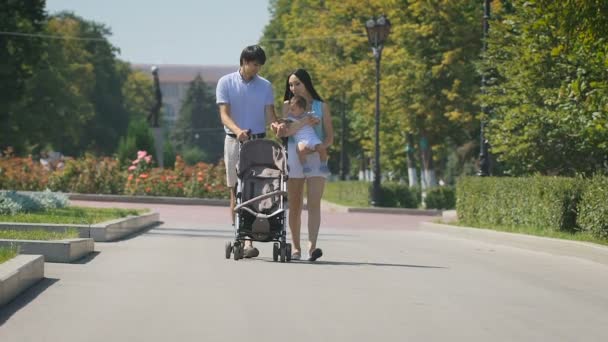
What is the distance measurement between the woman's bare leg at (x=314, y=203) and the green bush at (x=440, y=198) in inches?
1369

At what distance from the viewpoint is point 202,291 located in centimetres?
1052

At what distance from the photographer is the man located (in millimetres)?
14039

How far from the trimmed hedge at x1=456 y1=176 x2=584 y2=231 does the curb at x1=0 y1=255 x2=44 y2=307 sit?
10.9m

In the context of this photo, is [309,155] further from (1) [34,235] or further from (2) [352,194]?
(2) [352,194]

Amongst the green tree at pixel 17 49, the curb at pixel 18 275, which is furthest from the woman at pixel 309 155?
the green tree at pixel 17 49

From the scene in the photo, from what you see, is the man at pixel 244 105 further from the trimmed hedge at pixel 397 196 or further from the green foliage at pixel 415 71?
the trimmed hedge at pixel 397 196

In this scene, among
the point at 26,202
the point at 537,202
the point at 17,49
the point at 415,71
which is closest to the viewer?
the point at 26,202

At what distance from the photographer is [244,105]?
14117 millimetres

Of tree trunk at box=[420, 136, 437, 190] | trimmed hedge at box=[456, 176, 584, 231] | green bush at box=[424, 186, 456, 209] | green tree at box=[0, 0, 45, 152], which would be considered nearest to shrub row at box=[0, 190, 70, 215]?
trimmed hedge at box=[456, 176, 584, 231]

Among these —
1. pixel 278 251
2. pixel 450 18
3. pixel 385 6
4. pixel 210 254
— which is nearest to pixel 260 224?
pixel 278 251

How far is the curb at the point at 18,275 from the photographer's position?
950 centimetres

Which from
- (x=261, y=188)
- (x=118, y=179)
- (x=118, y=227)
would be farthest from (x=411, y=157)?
(x=261, y=188)

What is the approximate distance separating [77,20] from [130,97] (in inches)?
1506

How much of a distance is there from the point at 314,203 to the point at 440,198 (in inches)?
1380
